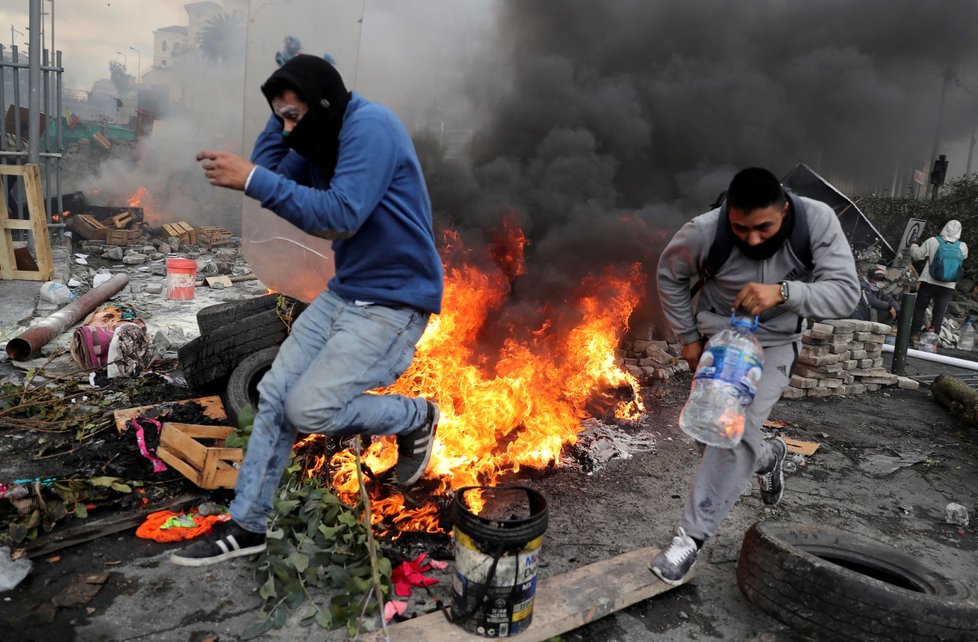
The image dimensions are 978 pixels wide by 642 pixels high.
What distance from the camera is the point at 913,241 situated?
13750mm

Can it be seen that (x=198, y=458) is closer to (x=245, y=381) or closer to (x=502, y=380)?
(x=245, y=381)

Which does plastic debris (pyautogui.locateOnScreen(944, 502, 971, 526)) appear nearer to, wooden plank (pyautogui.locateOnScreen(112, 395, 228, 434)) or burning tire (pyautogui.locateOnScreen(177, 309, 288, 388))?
burning tire (pyautogui.locateOnScreen(177, 309, 288, 388))

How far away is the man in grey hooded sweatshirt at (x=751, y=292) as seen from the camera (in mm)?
2807

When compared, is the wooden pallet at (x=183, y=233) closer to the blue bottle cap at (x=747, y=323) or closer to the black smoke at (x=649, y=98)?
the black smoke at (x=649, y=98)

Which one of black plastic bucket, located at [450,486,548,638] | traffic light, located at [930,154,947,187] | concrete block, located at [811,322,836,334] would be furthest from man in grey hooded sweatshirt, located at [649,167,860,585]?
traffic light, located at [930,154,947,187]

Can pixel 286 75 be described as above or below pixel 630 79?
below

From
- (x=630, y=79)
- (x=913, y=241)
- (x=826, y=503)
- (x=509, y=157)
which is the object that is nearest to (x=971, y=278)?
(x=913, y=241)

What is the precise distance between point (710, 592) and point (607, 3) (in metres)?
8.40

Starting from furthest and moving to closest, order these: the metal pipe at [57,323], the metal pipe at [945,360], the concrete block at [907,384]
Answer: the metal pipe at [945,360]
the concrete block at [907,384]
the metal pipe at [57,323]

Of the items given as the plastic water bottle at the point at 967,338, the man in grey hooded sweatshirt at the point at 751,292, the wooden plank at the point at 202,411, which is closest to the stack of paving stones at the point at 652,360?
the man in grey hooded sweatshirt at the point at 751,292

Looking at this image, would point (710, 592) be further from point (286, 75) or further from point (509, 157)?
point (509, 157)

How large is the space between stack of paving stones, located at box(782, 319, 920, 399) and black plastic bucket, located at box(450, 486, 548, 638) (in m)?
5.43

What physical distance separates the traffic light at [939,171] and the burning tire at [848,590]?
15587mm

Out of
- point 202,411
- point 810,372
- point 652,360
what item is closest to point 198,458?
point 202,411
